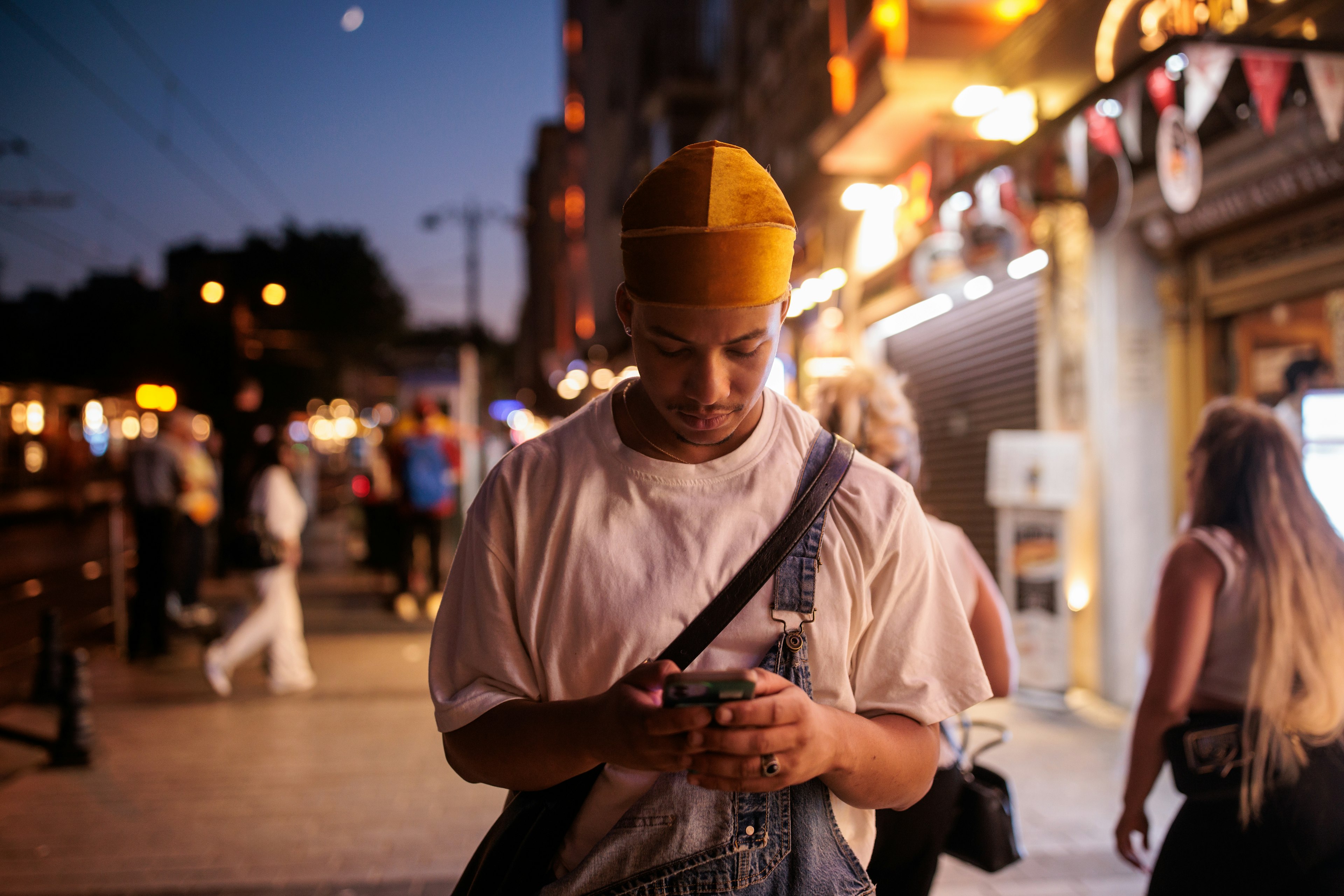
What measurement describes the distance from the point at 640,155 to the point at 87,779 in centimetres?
3437

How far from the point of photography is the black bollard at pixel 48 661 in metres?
7.12

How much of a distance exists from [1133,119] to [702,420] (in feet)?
18.0

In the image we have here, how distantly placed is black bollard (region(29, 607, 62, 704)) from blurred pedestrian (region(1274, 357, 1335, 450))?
8.22 m

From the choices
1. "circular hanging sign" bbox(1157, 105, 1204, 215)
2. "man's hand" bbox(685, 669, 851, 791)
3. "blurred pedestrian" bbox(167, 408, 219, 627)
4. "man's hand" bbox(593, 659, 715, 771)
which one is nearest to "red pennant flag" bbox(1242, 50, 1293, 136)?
"circular hanging sign" bbox(1157, 105, 1204, 215)

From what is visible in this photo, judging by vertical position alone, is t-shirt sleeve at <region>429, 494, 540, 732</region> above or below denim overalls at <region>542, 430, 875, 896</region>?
above

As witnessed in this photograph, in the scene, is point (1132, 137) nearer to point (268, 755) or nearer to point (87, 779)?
point (268, 755)

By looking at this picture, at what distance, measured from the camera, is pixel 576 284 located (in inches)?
2427

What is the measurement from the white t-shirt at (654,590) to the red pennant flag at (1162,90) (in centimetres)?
497

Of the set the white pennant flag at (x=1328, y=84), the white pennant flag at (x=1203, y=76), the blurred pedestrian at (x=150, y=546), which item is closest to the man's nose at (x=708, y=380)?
the white pennant flag at (x=1203, y=76)

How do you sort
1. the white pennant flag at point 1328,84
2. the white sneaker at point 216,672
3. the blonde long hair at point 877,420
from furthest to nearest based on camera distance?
the white sneaker at point 216,672 < the white pennant flag at point 1328,84 < the blonde long hair at point 877,420

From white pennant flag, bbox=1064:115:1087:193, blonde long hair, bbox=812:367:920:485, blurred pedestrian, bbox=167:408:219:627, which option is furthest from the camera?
blurred pedestrian, bbox=167:408:219:627

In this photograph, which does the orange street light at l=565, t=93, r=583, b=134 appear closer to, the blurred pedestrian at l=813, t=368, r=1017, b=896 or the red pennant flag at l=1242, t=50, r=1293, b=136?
the red pennant flag at l=1242, t=50, r=1293, b=136

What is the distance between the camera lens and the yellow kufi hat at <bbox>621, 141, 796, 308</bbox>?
1374 millimetres

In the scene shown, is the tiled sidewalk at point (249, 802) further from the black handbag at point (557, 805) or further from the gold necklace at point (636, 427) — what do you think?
the gold necklace at point (636, 427)
